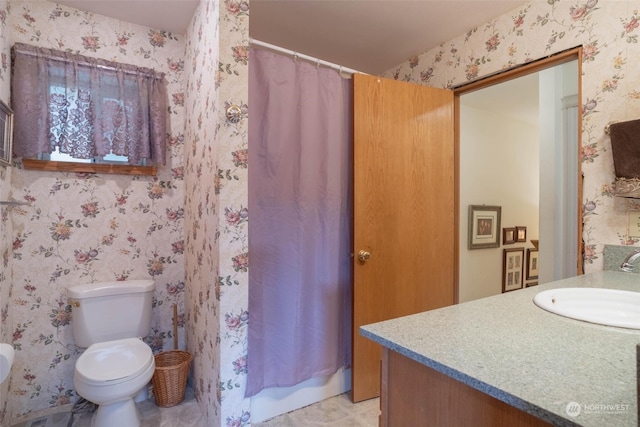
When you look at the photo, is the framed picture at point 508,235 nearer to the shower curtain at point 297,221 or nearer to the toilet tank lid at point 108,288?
the shower curtain at point 297,221

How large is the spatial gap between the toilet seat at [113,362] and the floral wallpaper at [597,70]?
2.32m

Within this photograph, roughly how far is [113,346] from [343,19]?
2369mm

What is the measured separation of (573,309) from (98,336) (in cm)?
230

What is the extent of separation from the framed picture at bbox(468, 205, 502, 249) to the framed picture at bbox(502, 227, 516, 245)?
0.43ft

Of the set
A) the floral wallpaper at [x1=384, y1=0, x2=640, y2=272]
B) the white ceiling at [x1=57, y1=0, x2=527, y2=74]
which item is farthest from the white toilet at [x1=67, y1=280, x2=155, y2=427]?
the floral wallpaper at [x1=384, y1=0, x2=640, y2=272]

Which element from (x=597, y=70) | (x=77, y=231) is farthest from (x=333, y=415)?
(x=597, y=70)

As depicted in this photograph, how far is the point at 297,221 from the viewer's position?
5.83ft

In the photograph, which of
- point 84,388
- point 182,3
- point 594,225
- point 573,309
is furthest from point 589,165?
point 84,388

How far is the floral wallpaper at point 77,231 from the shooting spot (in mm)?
1795

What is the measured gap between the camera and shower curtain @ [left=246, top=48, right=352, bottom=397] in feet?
5.49

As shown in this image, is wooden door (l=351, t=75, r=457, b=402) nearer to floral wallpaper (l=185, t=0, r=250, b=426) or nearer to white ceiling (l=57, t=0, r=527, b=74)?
white ceiling (l=57, t=0, r=527, b=74)

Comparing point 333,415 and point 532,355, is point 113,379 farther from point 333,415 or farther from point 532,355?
point 532,355

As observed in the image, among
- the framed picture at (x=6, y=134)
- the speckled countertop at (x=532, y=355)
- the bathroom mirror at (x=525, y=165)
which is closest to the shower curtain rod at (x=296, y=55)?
the bathroom mirror at (x=525, y=165)

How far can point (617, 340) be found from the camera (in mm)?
725
